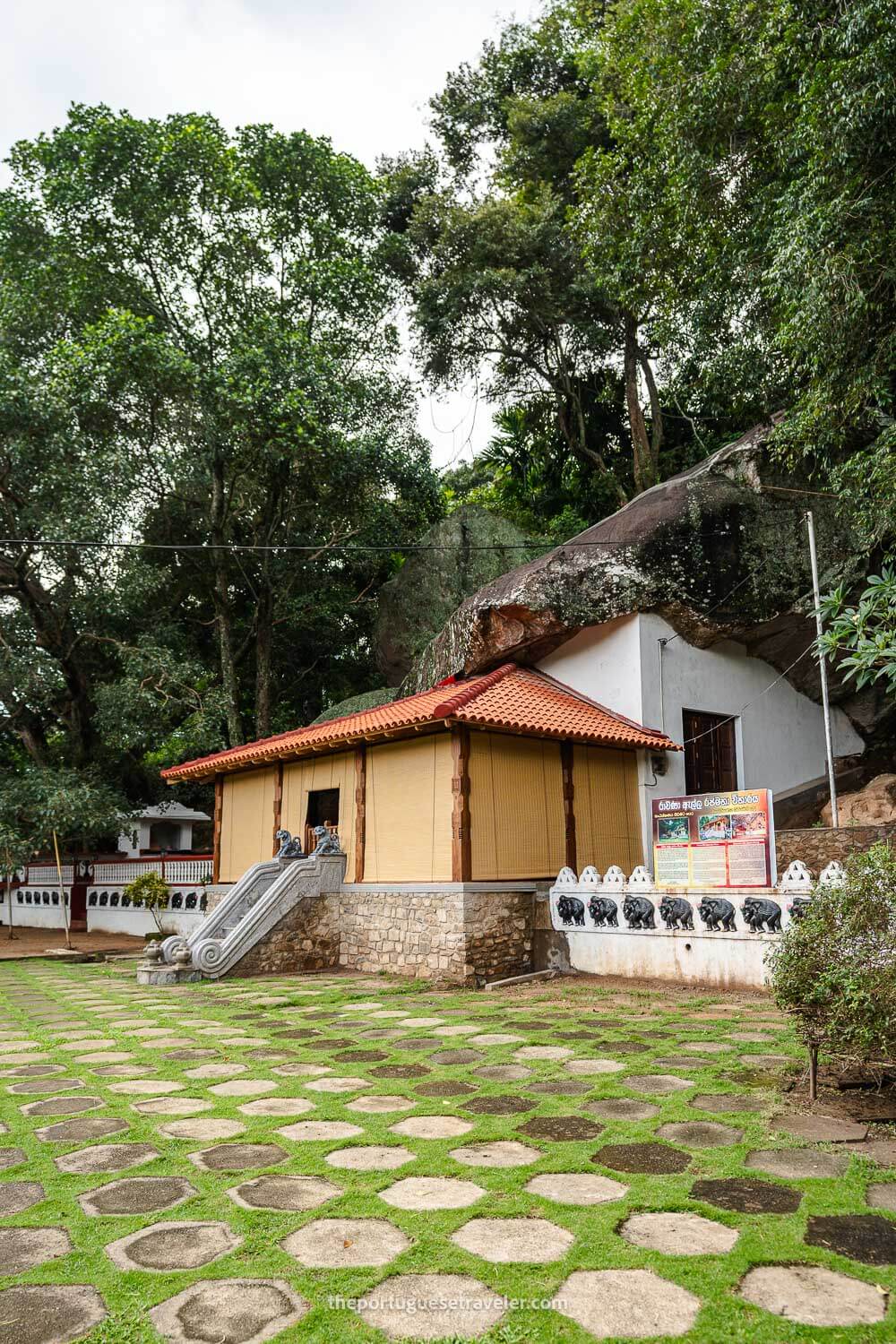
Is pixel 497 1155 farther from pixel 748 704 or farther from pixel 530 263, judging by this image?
pixel 530 263

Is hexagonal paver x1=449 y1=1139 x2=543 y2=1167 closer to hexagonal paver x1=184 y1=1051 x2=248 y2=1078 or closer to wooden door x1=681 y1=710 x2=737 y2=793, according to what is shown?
hexagonal paver x1=184 y1=1051 x2=248 y2=1078

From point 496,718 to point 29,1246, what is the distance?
824cm

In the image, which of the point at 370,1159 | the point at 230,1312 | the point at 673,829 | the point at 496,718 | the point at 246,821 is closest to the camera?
the point at 230,1312

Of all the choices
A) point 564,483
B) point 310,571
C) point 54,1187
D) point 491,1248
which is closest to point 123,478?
point 310,571

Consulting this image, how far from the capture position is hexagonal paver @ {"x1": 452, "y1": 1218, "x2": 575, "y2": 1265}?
3.17 meters

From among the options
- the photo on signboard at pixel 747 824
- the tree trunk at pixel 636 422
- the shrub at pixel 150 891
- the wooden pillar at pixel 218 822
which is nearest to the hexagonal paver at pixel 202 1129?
the photo on signboard at pixel 747 824

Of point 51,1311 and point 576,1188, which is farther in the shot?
point 576,1188

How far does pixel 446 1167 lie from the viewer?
13.5ft

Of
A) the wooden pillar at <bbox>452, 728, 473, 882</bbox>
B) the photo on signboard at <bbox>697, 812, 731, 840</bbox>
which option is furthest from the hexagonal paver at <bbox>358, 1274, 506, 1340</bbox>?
the wooden pillar at <bbox>452, 728, 473, 882</bbox>

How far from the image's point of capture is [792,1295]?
288cm

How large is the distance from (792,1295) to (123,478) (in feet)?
64.5

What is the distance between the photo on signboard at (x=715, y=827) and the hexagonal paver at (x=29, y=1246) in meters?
7.66

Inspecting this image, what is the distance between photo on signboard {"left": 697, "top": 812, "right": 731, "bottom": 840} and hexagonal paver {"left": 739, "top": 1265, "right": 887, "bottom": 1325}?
265 inches

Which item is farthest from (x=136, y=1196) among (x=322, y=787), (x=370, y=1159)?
(x=322, y=787)
